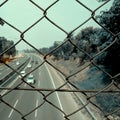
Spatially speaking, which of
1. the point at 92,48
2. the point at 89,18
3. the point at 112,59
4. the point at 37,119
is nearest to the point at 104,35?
the point at 112,59

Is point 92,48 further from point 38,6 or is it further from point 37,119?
point 38,6

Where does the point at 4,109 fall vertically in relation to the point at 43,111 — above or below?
above

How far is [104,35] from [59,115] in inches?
227

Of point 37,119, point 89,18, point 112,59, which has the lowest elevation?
point 89,18

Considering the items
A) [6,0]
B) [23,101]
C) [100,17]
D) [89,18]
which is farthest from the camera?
[23,101]

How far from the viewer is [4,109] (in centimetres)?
2639

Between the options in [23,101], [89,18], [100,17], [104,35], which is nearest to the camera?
[89,18]

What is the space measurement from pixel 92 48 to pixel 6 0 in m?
27.7

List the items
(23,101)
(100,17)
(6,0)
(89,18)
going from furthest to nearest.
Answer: (23,101), (100,17), (89,18), (6,0)

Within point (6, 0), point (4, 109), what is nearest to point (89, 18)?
point (6, 0)

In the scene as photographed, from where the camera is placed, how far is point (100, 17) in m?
23.4

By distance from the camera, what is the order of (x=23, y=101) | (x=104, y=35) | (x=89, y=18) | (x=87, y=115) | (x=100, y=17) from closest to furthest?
(x=89, y=18) → (x=87, y=115) → (x=100, y=17) → (x=104, y=35) → (x=23, y=101)

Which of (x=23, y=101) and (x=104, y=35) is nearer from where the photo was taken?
(x=104, y=35)

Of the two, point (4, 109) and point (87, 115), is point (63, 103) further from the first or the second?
point (87, 115)
